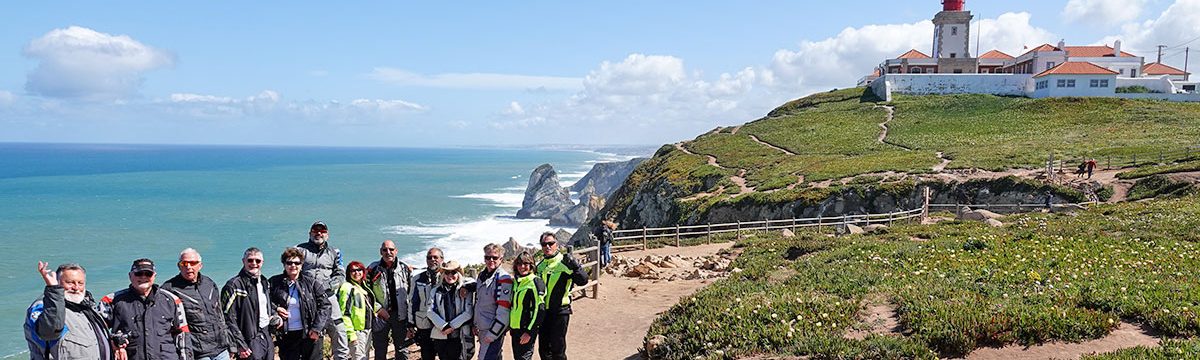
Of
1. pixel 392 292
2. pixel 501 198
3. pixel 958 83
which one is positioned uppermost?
pixel 958 83

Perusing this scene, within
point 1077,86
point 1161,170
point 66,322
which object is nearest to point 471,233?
point 1161,170

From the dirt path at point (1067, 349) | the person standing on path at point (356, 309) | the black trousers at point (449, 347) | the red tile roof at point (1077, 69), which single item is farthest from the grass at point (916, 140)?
the person standing on path at point (356, 309)

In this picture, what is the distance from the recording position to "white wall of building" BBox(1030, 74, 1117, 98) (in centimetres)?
7106

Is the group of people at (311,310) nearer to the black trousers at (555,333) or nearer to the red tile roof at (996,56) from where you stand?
the black trousers at (555,333)

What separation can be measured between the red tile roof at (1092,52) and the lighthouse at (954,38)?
1012 centimetres

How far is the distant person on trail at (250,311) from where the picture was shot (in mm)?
7172

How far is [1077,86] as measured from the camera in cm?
7188

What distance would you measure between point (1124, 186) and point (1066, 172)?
15.7 feet

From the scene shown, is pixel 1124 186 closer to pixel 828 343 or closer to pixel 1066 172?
pixel 1066 172

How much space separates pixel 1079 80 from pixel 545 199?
209 feet

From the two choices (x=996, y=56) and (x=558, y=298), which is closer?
(x=558, y=298)

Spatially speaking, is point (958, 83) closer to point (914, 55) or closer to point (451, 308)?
point (914, 55)

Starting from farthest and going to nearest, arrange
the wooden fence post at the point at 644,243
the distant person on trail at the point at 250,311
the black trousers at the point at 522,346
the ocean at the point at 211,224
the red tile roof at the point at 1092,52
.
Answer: the red tile roof at the point at 1092,52
the ocean at the point at 211,224
the wooden fence post at the point at 644,243
the black trousers at the point at 522,346
the distant person on trail at the point at 250,311

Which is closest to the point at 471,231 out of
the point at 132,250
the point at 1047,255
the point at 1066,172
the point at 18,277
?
the point at 132,250
